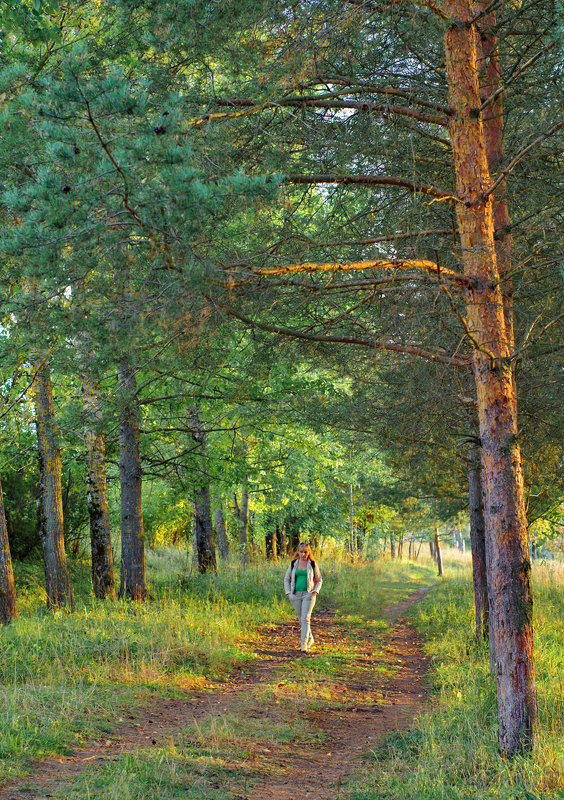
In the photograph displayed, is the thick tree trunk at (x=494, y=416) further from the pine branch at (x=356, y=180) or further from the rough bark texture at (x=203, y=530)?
the rough bark texture at (x=203, y=530)

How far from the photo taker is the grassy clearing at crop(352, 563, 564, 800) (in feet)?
16.4

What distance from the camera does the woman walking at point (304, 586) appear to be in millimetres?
11047

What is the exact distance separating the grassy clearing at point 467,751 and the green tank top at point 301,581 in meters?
2.44

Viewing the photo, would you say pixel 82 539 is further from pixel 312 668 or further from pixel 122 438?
pixel 312 668

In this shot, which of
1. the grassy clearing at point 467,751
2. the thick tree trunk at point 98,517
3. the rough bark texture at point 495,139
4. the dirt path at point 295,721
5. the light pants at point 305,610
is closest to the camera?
the grassy clearing at point 467,751

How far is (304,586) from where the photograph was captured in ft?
37.0

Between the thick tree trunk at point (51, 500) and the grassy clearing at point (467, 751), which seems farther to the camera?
the thick tree trunk at point (51, 500)

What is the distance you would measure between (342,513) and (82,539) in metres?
17.9

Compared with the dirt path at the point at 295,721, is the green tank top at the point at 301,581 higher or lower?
higher

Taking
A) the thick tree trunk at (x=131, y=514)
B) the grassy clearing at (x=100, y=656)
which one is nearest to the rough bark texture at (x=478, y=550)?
the grassy clearing at (x=100, y=656)

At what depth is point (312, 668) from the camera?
9.95 m

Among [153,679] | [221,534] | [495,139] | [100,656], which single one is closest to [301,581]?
[153,679]

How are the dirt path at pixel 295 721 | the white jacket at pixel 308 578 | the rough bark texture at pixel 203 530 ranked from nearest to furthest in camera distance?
the dirt path at pixel 295 721, the white jacket at pixel 308 578, the rough bark texture at pixel 203 530

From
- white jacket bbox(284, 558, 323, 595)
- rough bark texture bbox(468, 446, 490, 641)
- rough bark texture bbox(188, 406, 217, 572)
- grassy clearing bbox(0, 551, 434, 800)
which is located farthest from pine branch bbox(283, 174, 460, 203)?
rough bark texture bbox(188, 406, 217, 572)
